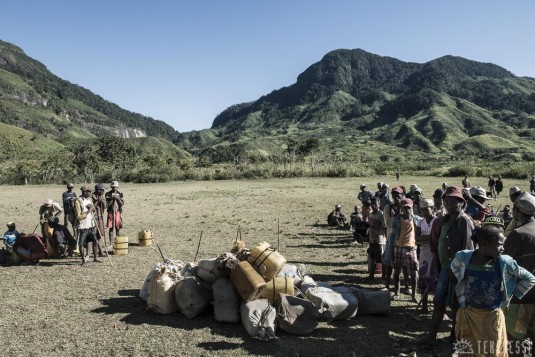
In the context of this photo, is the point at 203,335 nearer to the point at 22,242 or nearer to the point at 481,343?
the point at 481,343

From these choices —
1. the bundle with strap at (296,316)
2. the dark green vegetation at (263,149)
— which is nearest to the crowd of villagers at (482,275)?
the bundle with strap at (296,316)

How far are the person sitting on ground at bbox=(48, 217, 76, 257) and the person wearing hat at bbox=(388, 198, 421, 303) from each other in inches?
328

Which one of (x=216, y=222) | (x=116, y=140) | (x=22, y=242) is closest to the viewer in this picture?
(x=22, y=242)

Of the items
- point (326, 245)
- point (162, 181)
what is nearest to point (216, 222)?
point (326, 245)

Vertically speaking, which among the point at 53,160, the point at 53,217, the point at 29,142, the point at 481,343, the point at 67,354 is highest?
the point at 29,142

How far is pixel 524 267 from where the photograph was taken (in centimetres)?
456

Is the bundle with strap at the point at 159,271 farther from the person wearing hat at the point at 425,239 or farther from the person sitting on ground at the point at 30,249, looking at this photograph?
the person wearing hat at the point at 425,239

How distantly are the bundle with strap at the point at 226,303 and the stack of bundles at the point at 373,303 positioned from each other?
6.73 feet

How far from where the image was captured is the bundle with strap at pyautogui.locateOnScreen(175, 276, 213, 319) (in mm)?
6598

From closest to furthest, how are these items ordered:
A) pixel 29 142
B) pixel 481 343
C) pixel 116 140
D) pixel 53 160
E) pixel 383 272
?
1. pixel 481 343
2. pixel 383 272
3. pixel 53 160
4. pixel 116 140
5. pixel 29 142

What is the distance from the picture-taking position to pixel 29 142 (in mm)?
115250

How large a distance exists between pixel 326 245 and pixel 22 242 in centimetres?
862

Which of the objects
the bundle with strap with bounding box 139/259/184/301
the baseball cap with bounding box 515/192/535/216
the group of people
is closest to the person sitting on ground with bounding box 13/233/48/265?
the group of people

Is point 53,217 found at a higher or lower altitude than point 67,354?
higher
